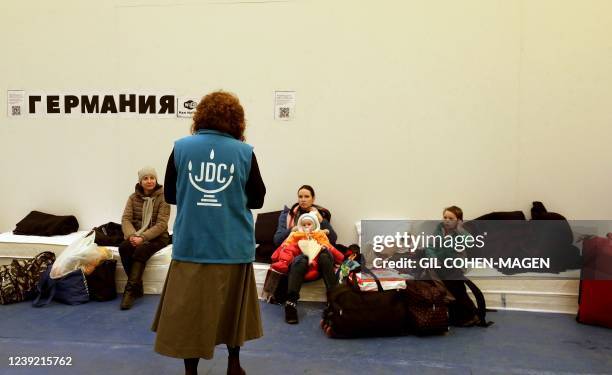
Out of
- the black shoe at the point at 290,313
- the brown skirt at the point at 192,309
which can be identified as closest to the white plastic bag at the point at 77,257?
the black shoe at the point at 290,313

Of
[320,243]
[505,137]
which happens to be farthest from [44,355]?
[505,137]

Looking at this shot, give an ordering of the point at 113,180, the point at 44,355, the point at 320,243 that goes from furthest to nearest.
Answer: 1. the point at 113,180
2. the point at 320,243
3. the point at 44,355

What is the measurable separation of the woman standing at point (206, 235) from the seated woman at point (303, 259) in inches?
58.5

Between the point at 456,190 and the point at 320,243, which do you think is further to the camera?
the point at 456,190

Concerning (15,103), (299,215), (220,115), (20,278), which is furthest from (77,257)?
(220,115)

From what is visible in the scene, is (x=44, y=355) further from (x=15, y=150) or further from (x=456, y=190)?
(x=456, y=190)

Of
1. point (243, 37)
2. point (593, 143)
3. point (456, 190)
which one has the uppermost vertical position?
point (243, 37)

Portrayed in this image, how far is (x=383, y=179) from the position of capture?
16.8 feet

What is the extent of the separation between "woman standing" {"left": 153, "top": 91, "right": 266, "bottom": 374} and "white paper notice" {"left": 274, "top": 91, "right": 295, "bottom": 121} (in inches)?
104

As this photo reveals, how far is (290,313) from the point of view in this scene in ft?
12.9

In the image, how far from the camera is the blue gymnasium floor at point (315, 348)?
3.09 m

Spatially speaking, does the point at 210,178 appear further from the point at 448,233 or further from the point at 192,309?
the point at 448,233

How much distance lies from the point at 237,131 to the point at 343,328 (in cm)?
167

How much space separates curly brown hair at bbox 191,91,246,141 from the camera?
98.8 inches
